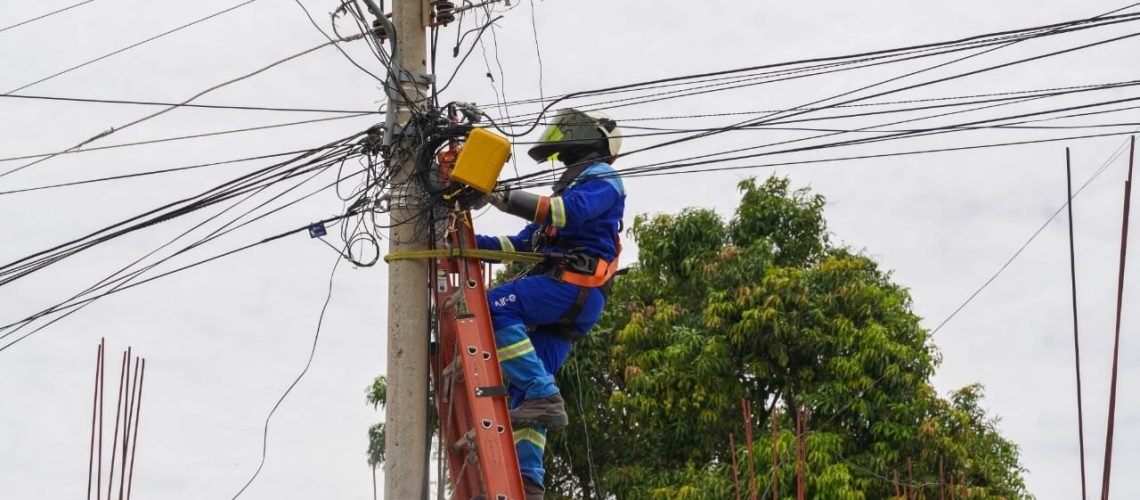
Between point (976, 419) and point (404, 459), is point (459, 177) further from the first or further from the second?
point (976, 419)

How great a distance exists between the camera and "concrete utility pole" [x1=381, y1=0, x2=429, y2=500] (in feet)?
28.7

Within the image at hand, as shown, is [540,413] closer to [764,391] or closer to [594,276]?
[594,276]

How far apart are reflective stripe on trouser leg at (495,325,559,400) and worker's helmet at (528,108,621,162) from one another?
110cm

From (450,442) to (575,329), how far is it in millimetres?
960

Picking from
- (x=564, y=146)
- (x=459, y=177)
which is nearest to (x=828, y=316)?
(x=564, y=146)

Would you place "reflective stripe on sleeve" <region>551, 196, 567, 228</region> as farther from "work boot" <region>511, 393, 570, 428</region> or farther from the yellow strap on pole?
"work boot" <region>511, 393, 570, 428</region>

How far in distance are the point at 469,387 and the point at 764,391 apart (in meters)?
8.77

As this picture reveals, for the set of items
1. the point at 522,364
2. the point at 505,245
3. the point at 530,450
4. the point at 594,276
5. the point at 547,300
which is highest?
the point at 505,245

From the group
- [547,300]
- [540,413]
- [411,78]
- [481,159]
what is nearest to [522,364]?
[540,413]

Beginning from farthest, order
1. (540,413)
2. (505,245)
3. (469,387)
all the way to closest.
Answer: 1. (505,245)
2. (540,413)
3. (469,387)

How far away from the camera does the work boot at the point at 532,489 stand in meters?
9.05

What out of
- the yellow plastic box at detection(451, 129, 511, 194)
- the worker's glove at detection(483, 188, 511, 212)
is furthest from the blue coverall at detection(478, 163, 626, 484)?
the yellow plastic box at detection(451, 129, 511, 194)

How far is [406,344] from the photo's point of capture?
8.87 meters

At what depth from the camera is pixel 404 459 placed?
8.77 metres
